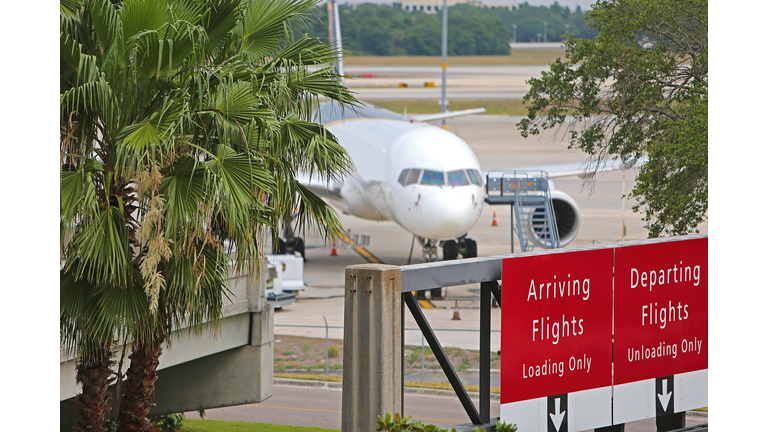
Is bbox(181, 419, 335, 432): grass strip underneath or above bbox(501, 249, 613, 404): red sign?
underneath

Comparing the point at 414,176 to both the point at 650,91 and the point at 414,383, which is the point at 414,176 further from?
the point at 650,91

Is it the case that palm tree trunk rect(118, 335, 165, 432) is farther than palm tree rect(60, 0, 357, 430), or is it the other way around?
palm tree trunk rect(118, 335, 165, 432)

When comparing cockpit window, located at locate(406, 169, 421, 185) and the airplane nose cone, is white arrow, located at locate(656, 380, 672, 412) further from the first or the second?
cockpit window, located at locate(406, 169, 421, 185)

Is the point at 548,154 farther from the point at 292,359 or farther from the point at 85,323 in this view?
the point at 85,323

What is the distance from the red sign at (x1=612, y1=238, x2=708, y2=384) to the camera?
8742 mm

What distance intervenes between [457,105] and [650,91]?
72.0m

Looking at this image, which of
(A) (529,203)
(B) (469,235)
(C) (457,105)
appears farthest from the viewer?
(C) (457,105)

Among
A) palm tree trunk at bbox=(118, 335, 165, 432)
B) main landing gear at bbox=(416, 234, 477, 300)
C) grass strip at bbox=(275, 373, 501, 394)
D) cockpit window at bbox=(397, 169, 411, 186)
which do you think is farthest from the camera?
main landing gear at bbox=(416, 234, 477, 300)

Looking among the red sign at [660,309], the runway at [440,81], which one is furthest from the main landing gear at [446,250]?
the runway at [440,81]

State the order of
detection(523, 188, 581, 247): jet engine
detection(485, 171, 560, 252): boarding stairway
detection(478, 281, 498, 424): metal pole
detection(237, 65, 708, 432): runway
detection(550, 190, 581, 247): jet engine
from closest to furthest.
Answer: detection(478, 281, 498, 424): metal pole → detection(237, 65, 708, 432): runway → detection(485, 171, 560, 252): boarding stairway → detection(523, 188, 581, 247): jet engine → detection(550, 190, 581, 247): jet engine

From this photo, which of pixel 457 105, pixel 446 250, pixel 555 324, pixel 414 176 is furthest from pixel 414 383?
pixel 457 105

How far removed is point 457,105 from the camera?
88.6 meters

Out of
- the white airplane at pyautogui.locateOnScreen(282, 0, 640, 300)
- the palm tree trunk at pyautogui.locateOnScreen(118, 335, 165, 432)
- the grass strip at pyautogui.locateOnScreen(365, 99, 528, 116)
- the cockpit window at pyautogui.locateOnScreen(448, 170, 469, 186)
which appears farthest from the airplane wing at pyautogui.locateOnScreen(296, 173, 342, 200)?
the grass strip at pyautogui.locateOnScreen(365, 99, 528, 116)

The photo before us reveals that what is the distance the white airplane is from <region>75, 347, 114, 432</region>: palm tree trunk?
1181cm
